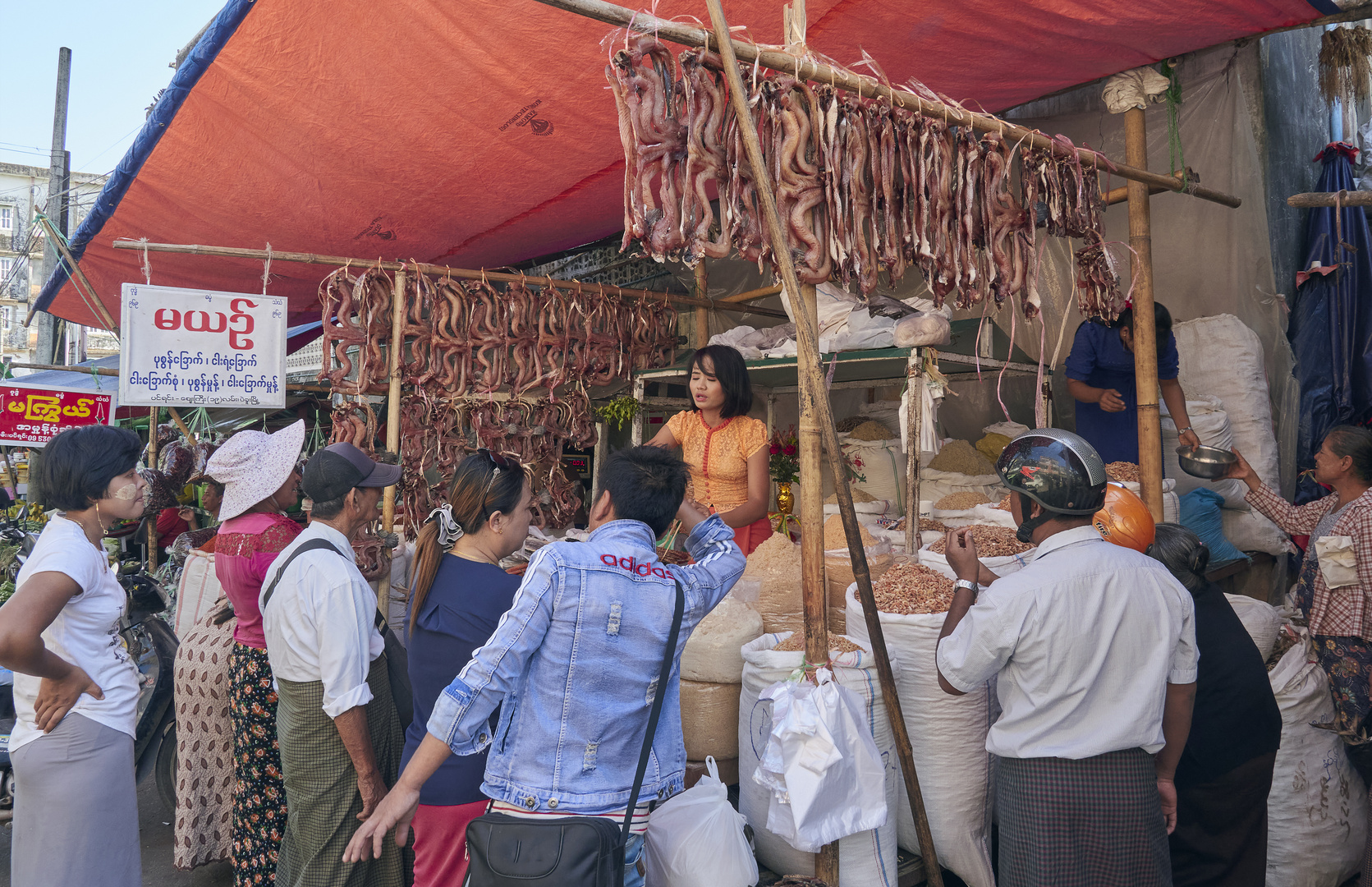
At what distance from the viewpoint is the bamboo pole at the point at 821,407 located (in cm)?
229

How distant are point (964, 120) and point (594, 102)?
2.00 metres

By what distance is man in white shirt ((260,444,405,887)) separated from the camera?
97.0 inches

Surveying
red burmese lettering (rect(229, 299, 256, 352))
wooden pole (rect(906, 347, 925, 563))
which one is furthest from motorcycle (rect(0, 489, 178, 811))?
wooden pole (rect(906, 347, 925, 563))

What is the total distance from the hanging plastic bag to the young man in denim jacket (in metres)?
0.17

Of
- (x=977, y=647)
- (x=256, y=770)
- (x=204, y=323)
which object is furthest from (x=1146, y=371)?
(x=204, y=323)

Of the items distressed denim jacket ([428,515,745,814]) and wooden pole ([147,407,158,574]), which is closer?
distressed denim jacket ([428,515,745,814])

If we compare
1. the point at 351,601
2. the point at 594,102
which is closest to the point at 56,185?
the point at 594,102

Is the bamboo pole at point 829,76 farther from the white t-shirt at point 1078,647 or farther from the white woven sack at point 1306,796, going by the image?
the white woven sack at point 1306,796

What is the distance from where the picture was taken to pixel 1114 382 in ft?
14.6

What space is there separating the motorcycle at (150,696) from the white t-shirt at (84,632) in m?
1.13

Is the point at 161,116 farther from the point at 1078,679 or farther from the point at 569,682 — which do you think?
the point at 1078,679

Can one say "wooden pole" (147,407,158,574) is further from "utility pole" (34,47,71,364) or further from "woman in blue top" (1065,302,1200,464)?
"woman in blue top" (1065,302,1200,464)

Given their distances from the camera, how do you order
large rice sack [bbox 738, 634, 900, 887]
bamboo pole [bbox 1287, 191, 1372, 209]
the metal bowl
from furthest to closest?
1. the metal bowl
2. bamboo pole [bbox 1287, 191, 1372, 209]
3. large rice sack [bbox 738, 634, 900, 887]

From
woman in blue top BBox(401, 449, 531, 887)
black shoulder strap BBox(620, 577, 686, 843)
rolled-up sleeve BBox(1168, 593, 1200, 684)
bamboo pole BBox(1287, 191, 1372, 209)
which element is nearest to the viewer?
black shoulder strap BBox(620, 577, 686, 843)
